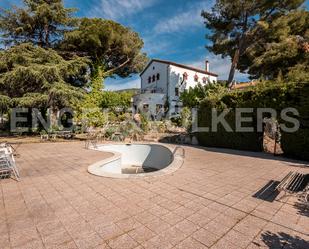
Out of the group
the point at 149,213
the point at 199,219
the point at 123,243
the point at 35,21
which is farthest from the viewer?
the point at 35,21

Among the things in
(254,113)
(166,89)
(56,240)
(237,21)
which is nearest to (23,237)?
(56,240)

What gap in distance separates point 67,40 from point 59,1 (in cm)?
326

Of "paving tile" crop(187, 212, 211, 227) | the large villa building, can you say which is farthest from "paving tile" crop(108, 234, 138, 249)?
the large villa building

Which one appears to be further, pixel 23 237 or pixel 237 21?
pixel 237 21

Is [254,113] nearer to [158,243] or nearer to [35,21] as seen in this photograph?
[158,243]

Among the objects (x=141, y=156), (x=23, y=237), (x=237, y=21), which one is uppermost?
(x=237, y=21)

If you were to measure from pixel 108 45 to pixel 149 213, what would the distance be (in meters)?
19.8

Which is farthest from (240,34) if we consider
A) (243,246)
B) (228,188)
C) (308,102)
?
(243,246)

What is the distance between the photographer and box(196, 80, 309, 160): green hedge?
815 centimetres

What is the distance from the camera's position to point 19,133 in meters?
18.6

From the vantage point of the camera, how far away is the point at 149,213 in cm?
366

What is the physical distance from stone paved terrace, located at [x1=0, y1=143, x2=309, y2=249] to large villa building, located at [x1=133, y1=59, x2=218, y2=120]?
2251cm

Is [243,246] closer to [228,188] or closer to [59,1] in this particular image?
[228,188]

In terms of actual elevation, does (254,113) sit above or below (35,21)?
below
